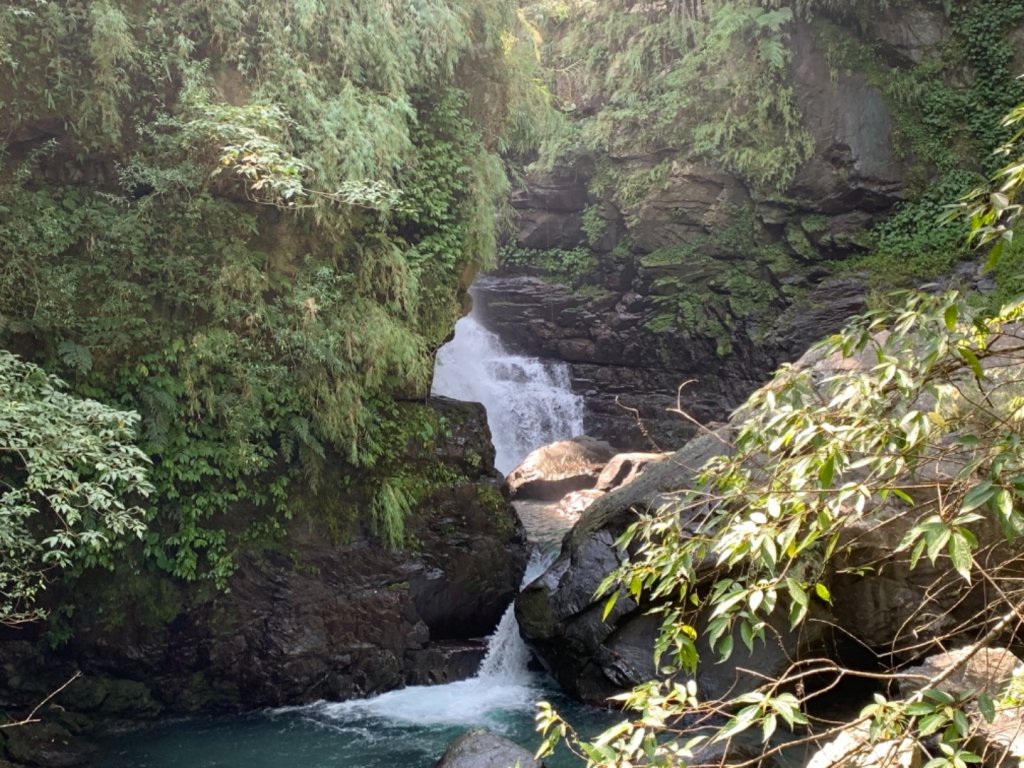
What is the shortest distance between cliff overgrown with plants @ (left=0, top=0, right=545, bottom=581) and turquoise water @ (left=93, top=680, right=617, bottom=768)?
1.45 m

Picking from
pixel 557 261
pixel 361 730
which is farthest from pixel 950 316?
pixel 557 261

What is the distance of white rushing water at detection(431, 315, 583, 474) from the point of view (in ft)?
51.2

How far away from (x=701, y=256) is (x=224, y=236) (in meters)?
10.1

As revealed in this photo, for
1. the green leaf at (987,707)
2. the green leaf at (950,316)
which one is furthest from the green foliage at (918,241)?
the green leaf at (987,707)

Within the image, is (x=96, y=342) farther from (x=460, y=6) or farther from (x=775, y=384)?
(x=775, y=384)

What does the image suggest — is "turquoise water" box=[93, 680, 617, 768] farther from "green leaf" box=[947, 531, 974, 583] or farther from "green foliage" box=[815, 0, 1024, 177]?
"green foliage" box=[815, 0, 1024, 177]

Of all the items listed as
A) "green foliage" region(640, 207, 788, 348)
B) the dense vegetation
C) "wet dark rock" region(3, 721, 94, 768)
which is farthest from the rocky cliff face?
the dense vegetation

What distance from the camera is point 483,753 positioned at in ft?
19.8

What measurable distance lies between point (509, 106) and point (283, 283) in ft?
13.0

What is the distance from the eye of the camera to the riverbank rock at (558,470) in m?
13.6

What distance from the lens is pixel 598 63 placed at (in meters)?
17.2

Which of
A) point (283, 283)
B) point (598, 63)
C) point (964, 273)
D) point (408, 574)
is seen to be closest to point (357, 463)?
point (408, 574)

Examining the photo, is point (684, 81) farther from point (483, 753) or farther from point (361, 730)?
point (483, 753)

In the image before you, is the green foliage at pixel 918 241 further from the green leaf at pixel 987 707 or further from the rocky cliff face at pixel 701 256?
the green leaf at pixel 987 707
